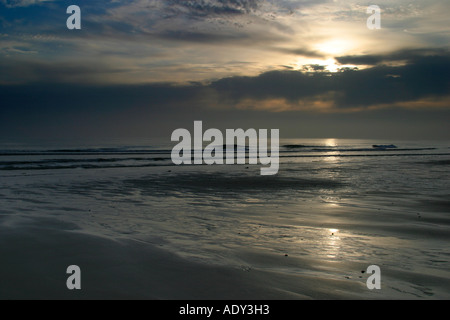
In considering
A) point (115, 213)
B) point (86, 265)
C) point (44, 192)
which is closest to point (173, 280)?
point (86, 265)

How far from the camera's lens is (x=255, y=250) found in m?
6.76

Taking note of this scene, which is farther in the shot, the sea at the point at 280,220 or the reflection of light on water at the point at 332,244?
the reflection of light on water at the point at 332,244

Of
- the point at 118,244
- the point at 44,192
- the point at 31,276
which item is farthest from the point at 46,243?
the point at 44,192

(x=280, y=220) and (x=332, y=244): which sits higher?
(x=280, y=220)

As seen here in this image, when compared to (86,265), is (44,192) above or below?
above

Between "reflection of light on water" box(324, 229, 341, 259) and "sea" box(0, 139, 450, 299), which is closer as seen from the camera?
"sea" box(0, 139, 450, 299)

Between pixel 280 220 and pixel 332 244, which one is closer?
pixel 332 244

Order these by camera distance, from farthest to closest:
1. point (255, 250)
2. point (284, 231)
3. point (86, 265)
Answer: point (284, 231), point (255, 250), point (86, 265)

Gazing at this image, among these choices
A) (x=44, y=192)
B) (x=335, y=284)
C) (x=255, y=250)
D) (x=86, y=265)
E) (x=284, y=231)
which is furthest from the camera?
(x=44, y=192)

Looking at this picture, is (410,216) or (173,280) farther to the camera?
(410,216)
